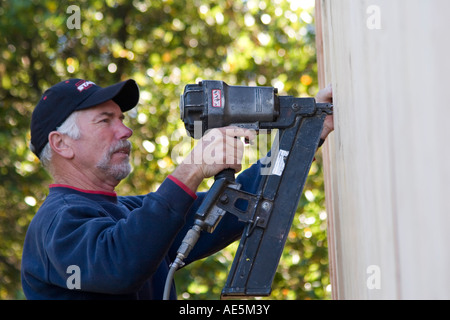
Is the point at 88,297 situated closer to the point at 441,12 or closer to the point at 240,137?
the point at 240,137

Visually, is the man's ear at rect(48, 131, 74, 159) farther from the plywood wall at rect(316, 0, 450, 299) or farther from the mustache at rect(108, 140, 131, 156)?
the plywood wall at rect(316, 0, 450, 299)

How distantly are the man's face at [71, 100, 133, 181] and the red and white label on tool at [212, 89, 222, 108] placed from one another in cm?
79

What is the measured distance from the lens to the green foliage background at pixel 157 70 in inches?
226

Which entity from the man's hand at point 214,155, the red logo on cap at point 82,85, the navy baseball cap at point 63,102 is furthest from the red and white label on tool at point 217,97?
the red logo on cap at point 82,85

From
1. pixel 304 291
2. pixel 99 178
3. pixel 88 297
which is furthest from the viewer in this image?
pixel 304 291

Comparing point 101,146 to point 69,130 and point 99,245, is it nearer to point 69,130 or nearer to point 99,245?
point 69,130

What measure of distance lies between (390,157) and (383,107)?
127mm

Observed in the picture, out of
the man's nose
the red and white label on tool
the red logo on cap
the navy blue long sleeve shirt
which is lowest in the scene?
the navy blue long sleeve shirt

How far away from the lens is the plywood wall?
4.50 ft

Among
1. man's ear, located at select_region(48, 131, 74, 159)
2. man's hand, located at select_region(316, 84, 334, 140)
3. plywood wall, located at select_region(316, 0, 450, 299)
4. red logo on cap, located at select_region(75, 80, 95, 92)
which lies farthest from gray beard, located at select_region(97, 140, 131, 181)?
plywood wall, located at select_region(316, 0, 450, 299)

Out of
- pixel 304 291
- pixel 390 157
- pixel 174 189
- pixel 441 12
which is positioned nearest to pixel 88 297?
pixel 174 189

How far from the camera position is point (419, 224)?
4.58 feet

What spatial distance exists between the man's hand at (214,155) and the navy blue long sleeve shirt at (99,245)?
6 cm

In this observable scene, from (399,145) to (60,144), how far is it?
174 centimetres
